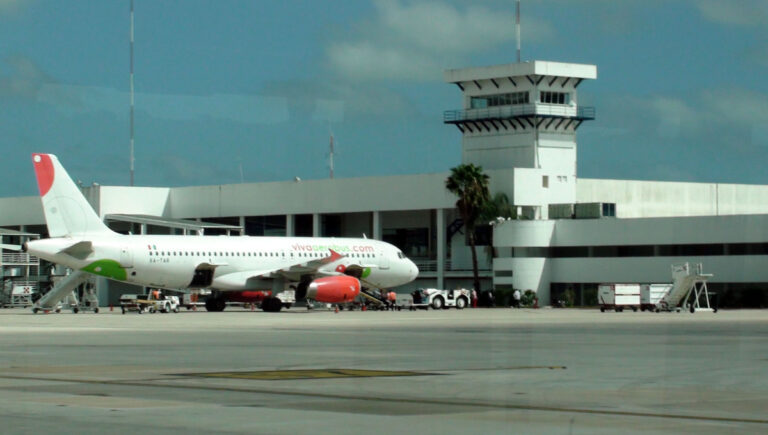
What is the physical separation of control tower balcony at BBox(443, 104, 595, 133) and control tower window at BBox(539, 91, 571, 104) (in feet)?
1.69

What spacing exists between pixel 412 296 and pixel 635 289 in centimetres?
1478

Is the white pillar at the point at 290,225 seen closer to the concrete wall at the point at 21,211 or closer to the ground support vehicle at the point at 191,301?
the ground support vehicle at the point at 191,301

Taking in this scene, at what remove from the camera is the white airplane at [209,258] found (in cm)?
5950

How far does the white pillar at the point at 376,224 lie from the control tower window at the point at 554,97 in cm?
1505

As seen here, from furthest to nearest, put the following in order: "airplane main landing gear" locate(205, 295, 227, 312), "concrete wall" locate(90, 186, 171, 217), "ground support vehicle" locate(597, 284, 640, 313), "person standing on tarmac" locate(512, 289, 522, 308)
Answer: "concrete wall" locate(90, 186, 171, 217) < "person standing on tarmac" locate(512, 289, 522, 308) < "ground support vehicle" locate(597, 284, 640, 313) < "airplane main landing gear" locate(205, 295, 227, 312)

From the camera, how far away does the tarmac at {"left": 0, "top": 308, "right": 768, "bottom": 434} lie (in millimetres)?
12852

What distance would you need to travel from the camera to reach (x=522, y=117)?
300 ft

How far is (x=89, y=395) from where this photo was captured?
15633mm

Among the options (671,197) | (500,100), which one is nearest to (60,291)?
(500,100)

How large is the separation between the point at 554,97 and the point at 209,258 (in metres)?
37.5

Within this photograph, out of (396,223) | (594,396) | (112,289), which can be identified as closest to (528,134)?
(396,223)

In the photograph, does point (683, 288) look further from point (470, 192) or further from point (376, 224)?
point (376, 224)

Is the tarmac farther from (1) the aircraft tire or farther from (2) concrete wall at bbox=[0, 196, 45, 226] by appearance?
(2) concrete wall at bbox=[0, 196, 45, 226]

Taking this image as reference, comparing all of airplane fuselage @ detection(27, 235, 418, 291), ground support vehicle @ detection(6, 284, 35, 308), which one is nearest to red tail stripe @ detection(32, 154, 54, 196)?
airplane fuselage @ detection(27, 235, 418, 291)
